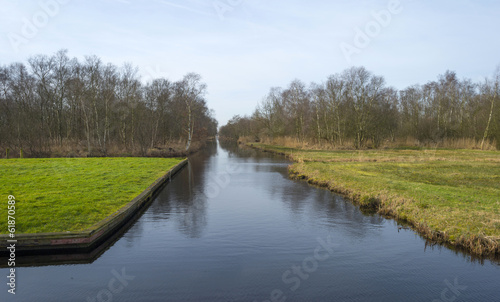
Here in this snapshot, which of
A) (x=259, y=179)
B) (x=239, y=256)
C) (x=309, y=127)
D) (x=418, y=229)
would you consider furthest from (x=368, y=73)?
(x=239, y=256)

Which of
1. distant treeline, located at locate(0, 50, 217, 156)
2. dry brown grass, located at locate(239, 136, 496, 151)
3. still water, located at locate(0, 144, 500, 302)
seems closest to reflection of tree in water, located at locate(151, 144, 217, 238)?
still water, located at locate(0, 144, 500, 302)

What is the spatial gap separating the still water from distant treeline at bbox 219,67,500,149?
35.4 metres

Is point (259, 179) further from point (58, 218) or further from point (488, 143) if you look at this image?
point (488, 143)

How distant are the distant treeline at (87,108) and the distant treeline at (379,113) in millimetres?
18816

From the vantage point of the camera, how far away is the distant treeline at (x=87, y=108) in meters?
35.4

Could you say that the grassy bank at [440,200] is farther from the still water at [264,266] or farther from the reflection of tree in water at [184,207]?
the reflection of tree in water at [184,207]

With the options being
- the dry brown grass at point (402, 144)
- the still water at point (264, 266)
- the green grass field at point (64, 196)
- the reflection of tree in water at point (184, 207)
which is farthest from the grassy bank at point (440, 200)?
the dry brown grass at point (402, 144)

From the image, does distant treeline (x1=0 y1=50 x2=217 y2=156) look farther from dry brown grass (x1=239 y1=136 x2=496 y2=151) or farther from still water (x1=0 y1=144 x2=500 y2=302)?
still water (x1=0 y1=144 x2=500 y2=302)

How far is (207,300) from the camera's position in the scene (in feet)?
19.4

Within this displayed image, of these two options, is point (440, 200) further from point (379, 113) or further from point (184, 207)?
point (379, 113)

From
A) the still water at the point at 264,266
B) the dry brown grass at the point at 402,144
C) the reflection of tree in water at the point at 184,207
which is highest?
the dry brown grass at the point at 402,144

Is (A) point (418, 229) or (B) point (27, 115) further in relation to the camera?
(B) point (27, 115)

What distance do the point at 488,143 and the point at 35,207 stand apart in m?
46.7

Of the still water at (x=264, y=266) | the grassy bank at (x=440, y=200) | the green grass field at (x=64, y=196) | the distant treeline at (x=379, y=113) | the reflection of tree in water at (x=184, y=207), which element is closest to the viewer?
the still water at (x=264, y=266)
